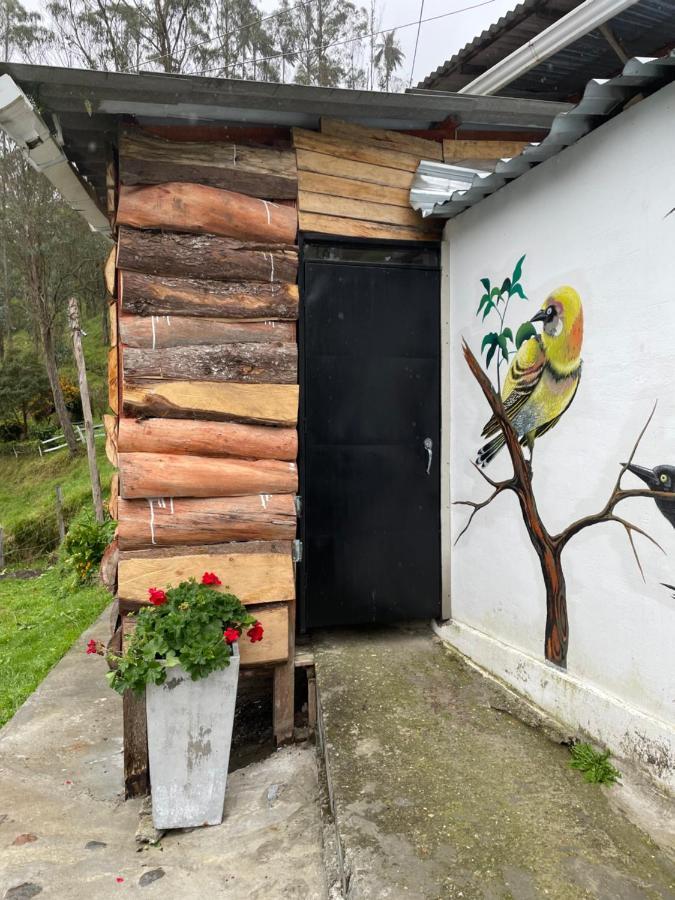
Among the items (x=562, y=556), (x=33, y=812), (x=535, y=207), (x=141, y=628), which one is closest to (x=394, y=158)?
(x=535, y=207)

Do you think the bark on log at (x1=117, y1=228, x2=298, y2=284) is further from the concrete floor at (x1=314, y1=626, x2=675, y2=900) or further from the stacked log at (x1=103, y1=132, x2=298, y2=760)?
the concrete floor at (x1=314, y1=626, x2=675, y2=900)

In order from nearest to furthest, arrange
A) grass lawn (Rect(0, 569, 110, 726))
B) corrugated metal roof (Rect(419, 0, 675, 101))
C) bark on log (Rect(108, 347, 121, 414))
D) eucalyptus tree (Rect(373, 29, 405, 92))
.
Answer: bark on log (Rect(108, 347, 121, 414))
corrugated metal roof (Rect(419, 0, 675, 101))
grass lawn (Rect(0, 569, 110, 726))
eucalyptus tree (Rect(373, 29, 405, 92))

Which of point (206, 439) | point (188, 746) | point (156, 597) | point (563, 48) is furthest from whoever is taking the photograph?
point (563, 48)

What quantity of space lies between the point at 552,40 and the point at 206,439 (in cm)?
353

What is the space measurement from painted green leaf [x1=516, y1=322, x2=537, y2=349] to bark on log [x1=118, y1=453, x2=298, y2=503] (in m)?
1.45

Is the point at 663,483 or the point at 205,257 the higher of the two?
the point at 205,257

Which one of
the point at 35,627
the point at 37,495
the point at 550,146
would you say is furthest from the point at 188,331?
the point at 37,495

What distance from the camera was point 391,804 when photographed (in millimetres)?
2525

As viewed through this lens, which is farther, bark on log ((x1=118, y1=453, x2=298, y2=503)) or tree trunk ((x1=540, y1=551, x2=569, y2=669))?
bark on log ((x1=118, y1=453, x2=298, y2=503))

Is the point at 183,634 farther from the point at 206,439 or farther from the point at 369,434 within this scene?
the point at 369,434

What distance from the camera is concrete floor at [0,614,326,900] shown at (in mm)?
2531

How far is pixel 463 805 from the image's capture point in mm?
2500

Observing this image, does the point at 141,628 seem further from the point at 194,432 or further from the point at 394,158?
the point at 394,158

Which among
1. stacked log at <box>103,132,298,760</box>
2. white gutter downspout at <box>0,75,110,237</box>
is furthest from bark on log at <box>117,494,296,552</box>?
white gutter downspout at <box>0,75,110,237</box>
